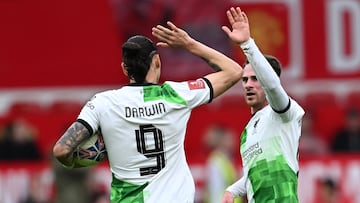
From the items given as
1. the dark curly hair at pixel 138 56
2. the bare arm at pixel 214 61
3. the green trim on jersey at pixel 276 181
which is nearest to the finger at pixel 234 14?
the bare arm at pixel 214 61

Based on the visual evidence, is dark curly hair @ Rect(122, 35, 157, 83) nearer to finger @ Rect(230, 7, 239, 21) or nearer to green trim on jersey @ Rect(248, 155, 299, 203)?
finger @ Rect(230, 7, 239, 21)

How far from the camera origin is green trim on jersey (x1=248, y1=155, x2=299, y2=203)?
10.2m

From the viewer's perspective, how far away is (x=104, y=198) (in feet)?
54.5

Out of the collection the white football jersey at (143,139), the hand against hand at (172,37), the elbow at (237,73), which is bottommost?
the white football jersey at (143,139)

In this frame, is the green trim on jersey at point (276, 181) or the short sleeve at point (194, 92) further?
the green trim on jersey at point (276, 181)

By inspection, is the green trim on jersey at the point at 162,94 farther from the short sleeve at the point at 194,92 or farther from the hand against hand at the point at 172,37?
the hand against hand at the point at 172,37

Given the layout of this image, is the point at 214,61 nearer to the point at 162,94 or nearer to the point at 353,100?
the point at 162,94

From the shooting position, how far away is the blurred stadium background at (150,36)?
21609 millimetres

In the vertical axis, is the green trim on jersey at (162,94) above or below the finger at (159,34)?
below

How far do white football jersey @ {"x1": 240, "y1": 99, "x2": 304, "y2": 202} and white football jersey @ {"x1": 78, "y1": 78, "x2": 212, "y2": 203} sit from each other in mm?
734

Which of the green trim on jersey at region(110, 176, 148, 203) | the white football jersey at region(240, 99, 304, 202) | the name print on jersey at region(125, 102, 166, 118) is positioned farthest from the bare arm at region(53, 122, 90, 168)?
the white football jersey at region(240, 99, 304, 202)

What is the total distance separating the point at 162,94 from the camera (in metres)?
9.80

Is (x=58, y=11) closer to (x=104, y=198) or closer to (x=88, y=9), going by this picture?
(x=88, y=9)

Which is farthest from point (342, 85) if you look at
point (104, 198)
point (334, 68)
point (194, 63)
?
point (104, 198)
